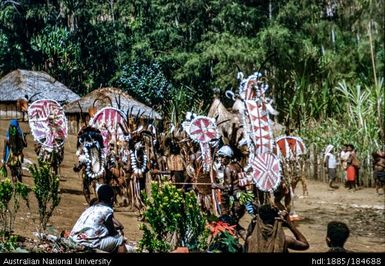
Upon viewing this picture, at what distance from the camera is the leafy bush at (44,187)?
5980mm

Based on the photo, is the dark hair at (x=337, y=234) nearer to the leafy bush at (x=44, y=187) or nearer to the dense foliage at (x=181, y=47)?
the leafy bush at (x=44, y=187)

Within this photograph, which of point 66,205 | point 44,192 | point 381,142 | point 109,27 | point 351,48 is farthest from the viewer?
point 381,142

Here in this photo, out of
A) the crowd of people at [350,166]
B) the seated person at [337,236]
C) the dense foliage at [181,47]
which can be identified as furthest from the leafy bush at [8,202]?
the crowd of people at [350,166]

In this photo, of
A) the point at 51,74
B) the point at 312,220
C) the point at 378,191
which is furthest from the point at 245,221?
the point at 378,191

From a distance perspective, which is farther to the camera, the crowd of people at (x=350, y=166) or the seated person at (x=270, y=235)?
the crowd of people at (x=350, y=166)

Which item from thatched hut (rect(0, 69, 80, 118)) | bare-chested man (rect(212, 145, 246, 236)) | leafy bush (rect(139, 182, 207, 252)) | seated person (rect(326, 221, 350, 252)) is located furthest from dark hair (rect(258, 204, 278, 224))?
thatched hut (rect(0, 69, 80, 118))

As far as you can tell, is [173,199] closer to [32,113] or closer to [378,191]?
[32,113]

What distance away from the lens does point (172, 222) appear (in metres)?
5.45

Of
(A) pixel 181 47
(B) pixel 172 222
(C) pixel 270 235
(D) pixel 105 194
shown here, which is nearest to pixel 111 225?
(D) pixel 105 194

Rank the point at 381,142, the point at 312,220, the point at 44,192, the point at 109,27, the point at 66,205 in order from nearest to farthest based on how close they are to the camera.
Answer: the point at 44,192
the point at 66,205
the point at 109,27
the point at 312,220
the point at 381,142

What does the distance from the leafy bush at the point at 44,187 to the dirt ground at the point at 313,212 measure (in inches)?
8.7

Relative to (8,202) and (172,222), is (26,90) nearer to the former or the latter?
(8,202)

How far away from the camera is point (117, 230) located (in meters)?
5.31
